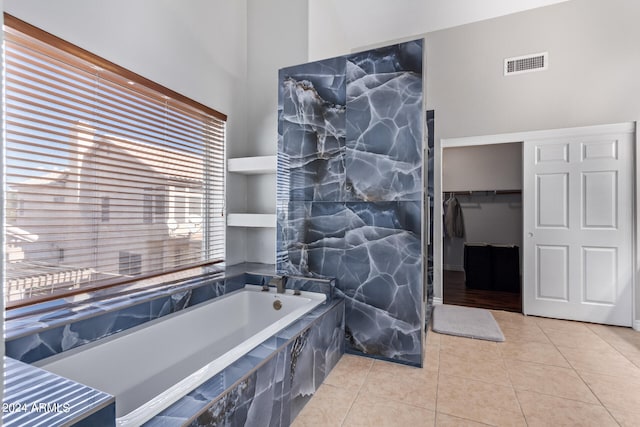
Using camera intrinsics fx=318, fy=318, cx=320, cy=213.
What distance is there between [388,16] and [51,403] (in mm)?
4450

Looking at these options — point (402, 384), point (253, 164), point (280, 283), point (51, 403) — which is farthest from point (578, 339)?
point (51, 403)

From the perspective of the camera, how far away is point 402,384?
6.79 ft

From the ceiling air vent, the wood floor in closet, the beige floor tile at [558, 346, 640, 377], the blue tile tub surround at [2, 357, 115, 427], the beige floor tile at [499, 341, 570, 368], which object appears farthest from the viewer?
the wood floor in closet

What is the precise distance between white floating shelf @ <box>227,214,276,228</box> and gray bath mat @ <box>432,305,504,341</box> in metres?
1.86

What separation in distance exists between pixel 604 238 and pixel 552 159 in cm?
94

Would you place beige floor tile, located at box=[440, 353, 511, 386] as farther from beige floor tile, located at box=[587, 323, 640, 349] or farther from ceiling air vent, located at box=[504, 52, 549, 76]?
ceiling air vent, located at box=[504, 52, 549, 76]

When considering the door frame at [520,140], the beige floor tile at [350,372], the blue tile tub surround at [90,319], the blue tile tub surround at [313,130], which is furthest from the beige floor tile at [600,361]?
the blue tile tub surround at [90,319]

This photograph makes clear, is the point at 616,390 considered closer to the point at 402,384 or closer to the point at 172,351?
the point at 402,384

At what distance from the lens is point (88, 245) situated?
193 cm

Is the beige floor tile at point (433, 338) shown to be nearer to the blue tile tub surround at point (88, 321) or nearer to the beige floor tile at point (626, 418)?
the beige floor tile at point (626, 418)

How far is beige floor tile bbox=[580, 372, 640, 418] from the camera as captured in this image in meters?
1.87

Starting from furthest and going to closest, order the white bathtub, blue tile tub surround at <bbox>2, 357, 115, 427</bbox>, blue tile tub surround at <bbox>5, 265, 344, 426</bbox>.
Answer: the white bathtub
blue tile tub surround at <bbox>5, 265, 344, 426</bbox>
blue tile tub surround at <bbox>2, 357, 115, 427</bbox>

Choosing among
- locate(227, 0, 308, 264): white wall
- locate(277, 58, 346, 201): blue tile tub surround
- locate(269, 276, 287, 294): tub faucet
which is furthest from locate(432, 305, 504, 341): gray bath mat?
locate(227, 0, 308, 264): white wall

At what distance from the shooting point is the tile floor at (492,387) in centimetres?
175
